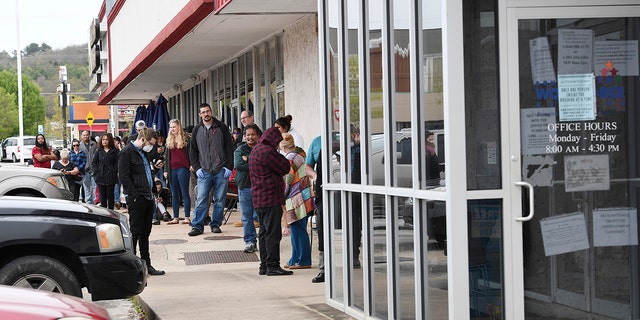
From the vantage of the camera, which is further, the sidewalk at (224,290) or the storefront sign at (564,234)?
the sidewalk at (224,290)

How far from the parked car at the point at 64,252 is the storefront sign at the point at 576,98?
4.06 m

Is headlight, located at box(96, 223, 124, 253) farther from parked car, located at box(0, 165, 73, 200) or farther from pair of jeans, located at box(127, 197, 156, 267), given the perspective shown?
parked car, located at box(0, 165, 73, 200)

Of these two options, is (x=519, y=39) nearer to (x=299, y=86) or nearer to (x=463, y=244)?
(x=463, y=244)

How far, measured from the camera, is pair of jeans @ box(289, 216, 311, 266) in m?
12.0

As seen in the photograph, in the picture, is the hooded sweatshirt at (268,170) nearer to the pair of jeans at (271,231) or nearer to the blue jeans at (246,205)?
the pair of jeans at (271,231)

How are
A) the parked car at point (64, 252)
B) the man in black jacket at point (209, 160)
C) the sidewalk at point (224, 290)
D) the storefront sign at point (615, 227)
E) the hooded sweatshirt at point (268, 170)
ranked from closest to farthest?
the storefront sign at point (615, 227), the parked car at point (64, 252), the sidewalk at point (224, 290), the hooded sweatshirt at point (268, 170), the man in black jacket at point (209, 160)

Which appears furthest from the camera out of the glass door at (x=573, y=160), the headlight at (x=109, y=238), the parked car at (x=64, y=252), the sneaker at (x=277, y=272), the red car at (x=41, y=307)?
the sneaker at (x=277, y=272)

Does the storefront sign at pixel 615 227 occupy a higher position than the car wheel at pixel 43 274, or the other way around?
the storefront sign at pixel 615 227

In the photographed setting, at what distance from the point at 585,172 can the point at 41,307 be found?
381 centimetres

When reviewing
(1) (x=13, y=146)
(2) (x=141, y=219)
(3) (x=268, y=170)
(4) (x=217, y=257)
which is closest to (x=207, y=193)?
(4) (x=217, y=257)

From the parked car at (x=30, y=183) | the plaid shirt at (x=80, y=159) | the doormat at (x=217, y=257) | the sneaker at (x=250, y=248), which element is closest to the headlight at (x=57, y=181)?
the parked car at (x=30, y=183)

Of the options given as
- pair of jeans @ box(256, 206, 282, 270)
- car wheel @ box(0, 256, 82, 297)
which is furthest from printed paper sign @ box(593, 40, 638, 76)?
pair of jeans @ box(256, 206, 282, 270)

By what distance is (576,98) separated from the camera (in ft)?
22.3

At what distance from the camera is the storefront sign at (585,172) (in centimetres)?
682
